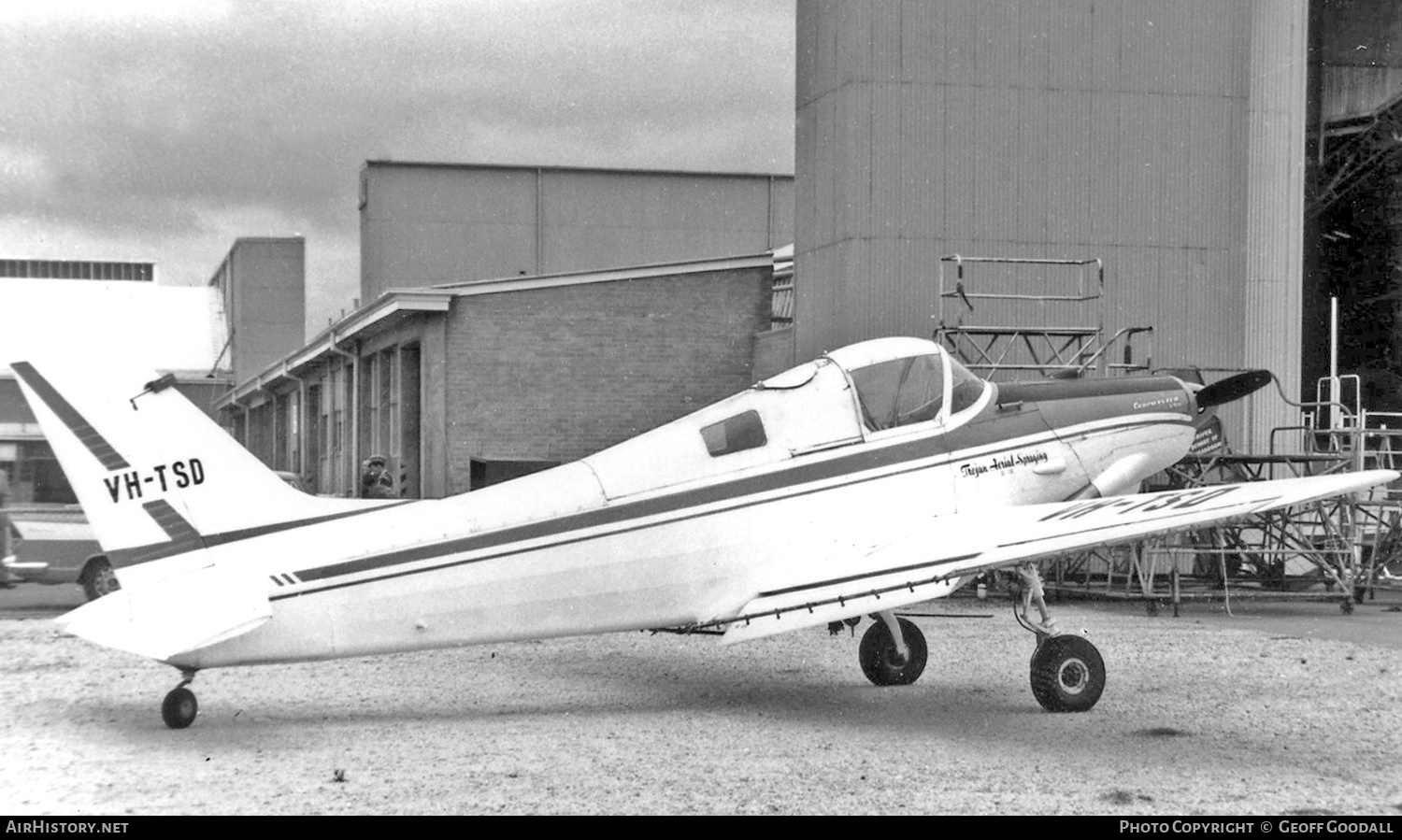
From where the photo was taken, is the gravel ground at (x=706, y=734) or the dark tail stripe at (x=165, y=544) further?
the dark tail stripe at (x=165, y=544)

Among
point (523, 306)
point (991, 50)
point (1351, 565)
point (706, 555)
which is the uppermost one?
point (991, 50)

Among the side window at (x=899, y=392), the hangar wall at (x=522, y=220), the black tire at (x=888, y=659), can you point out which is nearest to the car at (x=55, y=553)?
the black tire at (x=888, y=659)

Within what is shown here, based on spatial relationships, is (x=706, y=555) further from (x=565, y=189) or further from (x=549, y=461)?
(x=565, y=189)

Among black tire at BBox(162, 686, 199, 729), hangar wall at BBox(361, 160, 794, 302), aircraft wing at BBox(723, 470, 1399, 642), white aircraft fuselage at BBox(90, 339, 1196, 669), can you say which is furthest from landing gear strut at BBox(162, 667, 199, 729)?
hangar wall at BBox(361, 160, 794, 302)

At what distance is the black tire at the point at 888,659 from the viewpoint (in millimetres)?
11875

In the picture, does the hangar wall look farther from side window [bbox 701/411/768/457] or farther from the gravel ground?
side window [bbox 701/411/768/457]

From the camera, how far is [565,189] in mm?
40188

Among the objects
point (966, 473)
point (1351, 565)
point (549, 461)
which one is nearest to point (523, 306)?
point (549, 461)

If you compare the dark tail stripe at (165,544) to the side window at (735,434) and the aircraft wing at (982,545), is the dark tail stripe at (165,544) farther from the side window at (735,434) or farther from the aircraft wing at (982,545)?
the aircraft wing at (982,545)

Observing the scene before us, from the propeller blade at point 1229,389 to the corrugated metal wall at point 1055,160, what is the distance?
24.5 feet

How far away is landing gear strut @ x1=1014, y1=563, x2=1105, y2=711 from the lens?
33.7 ft

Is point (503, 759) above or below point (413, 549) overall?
below

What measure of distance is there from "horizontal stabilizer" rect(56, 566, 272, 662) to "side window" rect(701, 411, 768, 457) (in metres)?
3.05

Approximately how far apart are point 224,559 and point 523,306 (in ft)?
56.6
